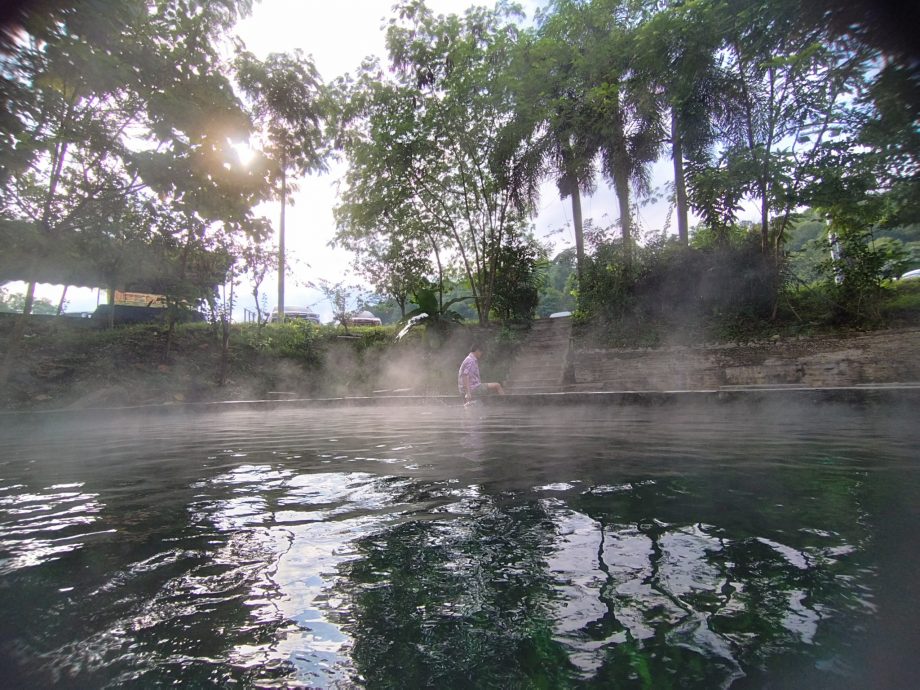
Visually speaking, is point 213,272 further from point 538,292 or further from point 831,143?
point 831,143

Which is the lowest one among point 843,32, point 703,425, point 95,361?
point 703,425

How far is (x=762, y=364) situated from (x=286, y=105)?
1167cm

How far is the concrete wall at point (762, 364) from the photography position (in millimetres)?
9383

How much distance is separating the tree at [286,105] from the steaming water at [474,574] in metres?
5.78

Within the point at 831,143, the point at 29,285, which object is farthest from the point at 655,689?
the point at 29,285

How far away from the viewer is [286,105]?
10180mm

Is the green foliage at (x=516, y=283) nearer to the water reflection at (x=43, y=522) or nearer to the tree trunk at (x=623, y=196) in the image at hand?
the tree trunk at (x=623, y=196)

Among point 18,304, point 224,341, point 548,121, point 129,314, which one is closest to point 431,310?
point 224,341

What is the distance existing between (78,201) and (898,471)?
11099mm

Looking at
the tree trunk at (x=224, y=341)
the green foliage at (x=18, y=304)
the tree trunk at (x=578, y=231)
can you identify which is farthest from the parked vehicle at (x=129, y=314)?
the green foliage at (x=18, y=304)

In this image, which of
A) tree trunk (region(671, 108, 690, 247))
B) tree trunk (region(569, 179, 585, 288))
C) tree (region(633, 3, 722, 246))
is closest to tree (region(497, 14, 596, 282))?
tree trunk (region(569, 179, 585, 288))

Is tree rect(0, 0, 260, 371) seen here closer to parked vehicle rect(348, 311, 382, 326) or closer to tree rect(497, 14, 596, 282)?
tree rect(497, 14, 596, 282)

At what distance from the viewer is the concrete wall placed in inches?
369

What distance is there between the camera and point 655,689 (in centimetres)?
108
